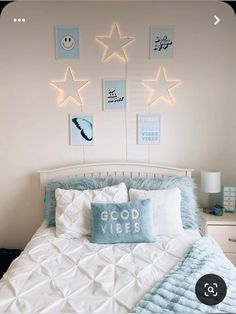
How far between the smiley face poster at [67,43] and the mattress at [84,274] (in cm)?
137

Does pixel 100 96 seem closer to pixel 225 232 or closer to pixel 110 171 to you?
pixel 110 171

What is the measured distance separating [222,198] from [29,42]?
1.95 metres

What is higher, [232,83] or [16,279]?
[232,83]

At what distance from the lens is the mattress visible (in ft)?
4.15

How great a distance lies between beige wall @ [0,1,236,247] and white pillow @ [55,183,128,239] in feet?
1.38

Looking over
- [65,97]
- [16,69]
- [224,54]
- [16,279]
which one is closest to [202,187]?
[224,54]

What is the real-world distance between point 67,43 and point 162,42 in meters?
0.73

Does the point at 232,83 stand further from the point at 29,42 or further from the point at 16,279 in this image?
the point at 16,279

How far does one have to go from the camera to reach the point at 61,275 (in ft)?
4.94

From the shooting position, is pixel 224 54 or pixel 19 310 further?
pixel 224 54

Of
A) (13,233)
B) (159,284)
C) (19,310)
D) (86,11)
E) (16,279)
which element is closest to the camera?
(19,310)

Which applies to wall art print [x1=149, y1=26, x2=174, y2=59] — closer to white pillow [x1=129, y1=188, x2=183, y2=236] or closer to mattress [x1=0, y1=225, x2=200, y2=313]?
white pillow [x1=129, y1=188, x2=183, y2=236]

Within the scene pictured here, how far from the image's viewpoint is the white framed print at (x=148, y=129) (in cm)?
245

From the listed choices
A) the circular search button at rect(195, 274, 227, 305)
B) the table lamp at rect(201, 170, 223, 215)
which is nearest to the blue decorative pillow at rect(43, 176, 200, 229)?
the table lamp at rect(201, 170, 223, 215)
